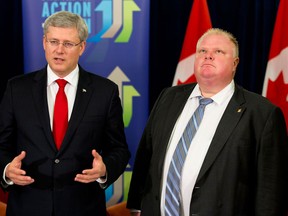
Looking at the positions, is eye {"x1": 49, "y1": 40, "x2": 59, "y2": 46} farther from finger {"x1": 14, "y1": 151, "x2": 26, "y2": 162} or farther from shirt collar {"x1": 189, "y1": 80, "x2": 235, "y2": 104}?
shirt collar {"x1": 189, "y1": 80, "x2": 235, "y2": 104}

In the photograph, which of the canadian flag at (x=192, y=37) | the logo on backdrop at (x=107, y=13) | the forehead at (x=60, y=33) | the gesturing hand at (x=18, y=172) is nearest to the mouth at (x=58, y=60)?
the forehead at (x=60, y=33)

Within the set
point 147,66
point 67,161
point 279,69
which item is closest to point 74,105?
point 67,161

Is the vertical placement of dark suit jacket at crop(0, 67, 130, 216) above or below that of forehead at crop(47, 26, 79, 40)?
below

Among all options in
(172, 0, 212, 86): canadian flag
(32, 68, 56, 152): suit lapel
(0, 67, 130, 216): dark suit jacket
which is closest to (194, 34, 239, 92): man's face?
(0, 67, 130, 216): dark suit jacket

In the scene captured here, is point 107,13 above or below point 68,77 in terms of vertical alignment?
above

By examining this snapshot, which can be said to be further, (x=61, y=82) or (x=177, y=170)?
(x=61, y=82)

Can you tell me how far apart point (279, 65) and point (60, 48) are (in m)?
1.74

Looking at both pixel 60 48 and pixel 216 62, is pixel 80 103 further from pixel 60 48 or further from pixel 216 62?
pixel 216 62

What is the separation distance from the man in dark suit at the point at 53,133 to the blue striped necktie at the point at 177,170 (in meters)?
0.29

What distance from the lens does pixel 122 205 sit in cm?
312

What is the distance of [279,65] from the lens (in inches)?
124

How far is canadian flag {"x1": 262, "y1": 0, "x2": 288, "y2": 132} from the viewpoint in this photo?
10.3ft

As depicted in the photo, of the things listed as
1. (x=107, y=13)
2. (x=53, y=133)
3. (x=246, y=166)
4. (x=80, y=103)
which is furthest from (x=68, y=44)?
(x=107, y=13)

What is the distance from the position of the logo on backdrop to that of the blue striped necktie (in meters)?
1.34
